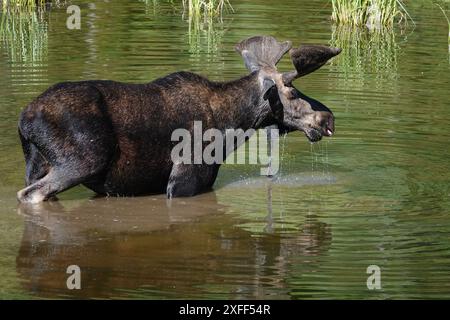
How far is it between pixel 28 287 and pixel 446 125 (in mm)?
6626

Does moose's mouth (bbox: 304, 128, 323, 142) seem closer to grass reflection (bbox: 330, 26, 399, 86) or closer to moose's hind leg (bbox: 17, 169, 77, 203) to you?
moose's hind leg (bbox: 17, 169, 77, 203)

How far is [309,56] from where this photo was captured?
36.0ft

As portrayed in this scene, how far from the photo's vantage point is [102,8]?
67.1ft

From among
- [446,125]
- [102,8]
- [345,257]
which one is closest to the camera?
[345,257]

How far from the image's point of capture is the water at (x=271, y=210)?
8.62 metres

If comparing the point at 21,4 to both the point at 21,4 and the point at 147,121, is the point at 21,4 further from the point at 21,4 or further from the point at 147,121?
the point at 147,121

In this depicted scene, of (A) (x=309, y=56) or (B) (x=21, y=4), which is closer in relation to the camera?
(A) (x=309, y=56)

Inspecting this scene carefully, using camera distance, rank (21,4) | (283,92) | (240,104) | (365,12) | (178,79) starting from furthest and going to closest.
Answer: (21,4)
(365,12)
(283,92)
(240,104)
(178,79)

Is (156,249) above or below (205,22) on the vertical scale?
below

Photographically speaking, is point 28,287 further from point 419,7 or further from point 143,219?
point 419,7

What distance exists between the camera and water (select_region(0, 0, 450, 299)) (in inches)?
340

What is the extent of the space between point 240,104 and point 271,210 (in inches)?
47.8

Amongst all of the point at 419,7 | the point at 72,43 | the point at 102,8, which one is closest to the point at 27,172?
the point at 72,43

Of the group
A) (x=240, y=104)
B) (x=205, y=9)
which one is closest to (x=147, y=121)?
(x=240, y=104)
